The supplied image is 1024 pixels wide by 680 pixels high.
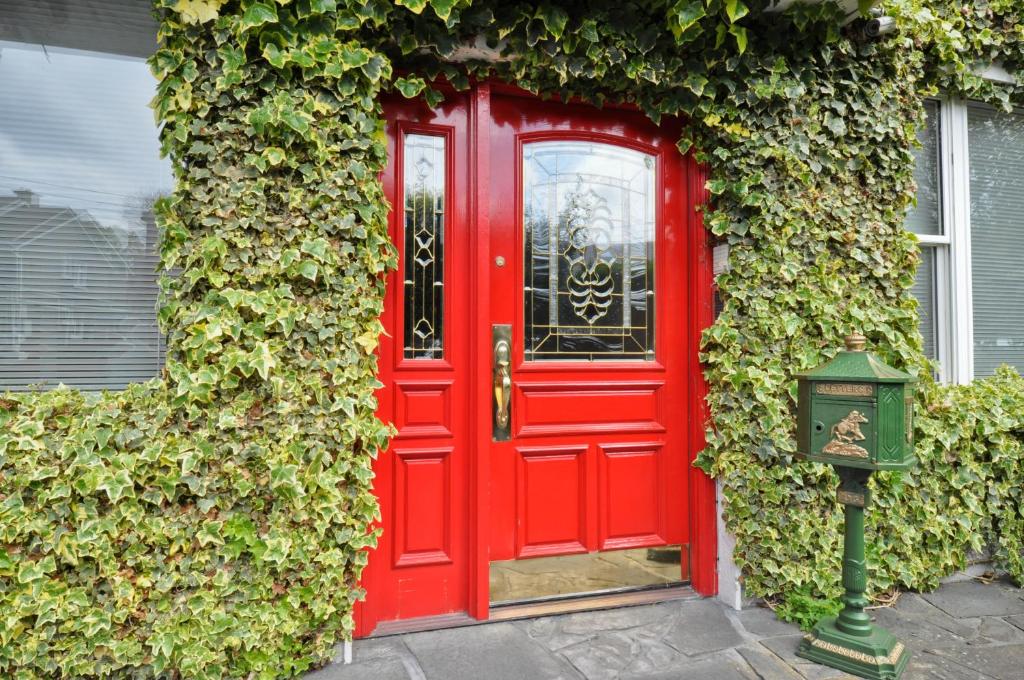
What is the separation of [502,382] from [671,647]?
4.61ft

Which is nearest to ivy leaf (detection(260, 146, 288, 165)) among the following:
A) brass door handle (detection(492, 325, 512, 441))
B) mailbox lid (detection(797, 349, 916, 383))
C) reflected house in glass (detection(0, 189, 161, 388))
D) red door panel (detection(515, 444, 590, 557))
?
reflected house in glass (detection(0, 189, 161, 388))

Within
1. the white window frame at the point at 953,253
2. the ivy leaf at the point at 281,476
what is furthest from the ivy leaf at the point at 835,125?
the ivy leaf at the point at 281,476

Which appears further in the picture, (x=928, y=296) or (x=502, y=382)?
(x=928, y=296)

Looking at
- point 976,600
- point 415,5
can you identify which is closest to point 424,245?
point 415,5

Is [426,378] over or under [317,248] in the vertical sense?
under

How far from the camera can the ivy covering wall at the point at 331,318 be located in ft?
7.01

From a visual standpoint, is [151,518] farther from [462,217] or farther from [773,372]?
[773,372]

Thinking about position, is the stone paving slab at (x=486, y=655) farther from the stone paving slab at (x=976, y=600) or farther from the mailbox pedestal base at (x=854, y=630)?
the stone paving slab at (x=976, y=600)

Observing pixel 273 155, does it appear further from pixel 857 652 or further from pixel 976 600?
pixel 976 600

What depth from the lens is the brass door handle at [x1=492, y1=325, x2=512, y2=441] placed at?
279 cm

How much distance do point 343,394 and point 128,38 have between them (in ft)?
6.00

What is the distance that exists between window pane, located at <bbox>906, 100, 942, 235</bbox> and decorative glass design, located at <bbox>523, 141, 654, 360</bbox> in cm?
179

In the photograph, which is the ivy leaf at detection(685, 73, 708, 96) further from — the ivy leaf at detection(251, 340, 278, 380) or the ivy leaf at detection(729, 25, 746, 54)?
the ivy leaf at detection(251, 340, 278, 380)

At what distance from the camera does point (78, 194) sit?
7.94 feet
